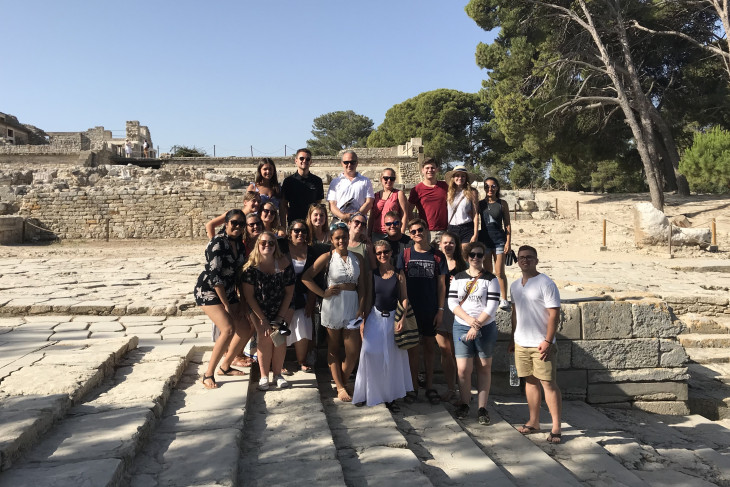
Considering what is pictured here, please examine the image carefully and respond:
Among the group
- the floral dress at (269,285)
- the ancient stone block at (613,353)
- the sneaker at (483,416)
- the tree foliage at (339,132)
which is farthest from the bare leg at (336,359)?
the tree foliage at (339,132)

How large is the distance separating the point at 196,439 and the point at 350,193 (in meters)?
2.98

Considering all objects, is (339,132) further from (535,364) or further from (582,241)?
(535,364)

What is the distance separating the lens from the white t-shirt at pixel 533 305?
4.06 m

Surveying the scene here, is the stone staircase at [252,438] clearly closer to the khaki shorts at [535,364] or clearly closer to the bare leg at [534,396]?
the bare leg at [534,396]

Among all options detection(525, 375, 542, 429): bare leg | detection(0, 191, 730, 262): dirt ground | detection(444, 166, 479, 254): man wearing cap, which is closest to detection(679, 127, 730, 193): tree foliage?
detection(0, 191, 730, 262): dirt ground

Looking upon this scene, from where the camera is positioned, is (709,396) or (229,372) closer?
(229,372)

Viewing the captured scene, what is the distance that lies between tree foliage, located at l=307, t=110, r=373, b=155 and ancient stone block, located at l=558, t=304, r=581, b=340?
49.8 meters

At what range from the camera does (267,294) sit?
4211mm

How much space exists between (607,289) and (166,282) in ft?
22.0

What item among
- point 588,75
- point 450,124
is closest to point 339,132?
point 450,124

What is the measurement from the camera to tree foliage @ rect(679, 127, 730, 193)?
62.8 ft

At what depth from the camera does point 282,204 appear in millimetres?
5617

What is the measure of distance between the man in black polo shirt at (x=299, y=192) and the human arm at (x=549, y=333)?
8.65 ft

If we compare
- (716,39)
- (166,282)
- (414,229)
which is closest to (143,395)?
(414,229)
